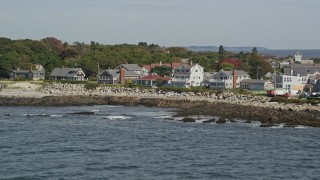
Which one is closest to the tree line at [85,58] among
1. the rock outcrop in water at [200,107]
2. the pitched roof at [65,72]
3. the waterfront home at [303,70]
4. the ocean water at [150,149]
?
the pitched roof at [65,72]

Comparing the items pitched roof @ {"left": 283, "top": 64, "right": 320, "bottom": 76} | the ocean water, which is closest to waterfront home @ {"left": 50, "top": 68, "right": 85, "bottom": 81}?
pitched roof @ {"left": 283, "top": 64, "right": 320, "bottom": 76}

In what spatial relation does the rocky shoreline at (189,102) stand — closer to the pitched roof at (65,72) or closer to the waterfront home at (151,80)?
the waterfront home at (151,80)

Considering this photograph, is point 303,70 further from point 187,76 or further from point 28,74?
point 28,74

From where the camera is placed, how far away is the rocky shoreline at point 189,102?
51812mm

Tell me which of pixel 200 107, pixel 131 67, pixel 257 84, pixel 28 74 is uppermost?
pixel 131 67

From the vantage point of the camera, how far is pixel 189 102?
218 feet

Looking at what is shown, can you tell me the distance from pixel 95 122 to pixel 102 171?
2158cm

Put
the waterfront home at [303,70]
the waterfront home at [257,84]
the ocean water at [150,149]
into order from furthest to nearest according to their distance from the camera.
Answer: the waterfront home at [303,70], the waterfront home at [257,84], the ocean water at [150,149]

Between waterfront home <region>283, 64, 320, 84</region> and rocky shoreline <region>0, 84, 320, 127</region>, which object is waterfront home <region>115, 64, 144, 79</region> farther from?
waterfront home <region>283, 64, 320, 84</region>

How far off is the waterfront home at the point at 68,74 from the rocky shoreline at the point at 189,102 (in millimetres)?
10944

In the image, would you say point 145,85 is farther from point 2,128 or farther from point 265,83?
point 2,128

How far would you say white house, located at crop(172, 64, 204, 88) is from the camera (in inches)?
3388

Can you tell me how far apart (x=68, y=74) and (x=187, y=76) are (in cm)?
2250

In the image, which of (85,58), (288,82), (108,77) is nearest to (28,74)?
(85,58)
